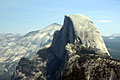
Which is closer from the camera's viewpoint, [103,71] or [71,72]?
[103,71]

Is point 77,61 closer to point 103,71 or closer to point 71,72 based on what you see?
point 71,72

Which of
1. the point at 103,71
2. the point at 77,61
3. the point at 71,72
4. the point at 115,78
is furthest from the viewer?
the point at 77,61

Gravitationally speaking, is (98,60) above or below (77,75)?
above

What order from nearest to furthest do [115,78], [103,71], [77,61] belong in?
[115,78] → [103,71] → [77,61]

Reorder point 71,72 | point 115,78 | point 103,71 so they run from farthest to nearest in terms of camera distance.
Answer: point 71,72 < point 103,71 < point 115,78

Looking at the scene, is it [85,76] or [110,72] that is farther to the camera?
[85,76]

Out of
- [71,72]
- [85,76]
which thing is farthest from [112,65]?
[71,72]

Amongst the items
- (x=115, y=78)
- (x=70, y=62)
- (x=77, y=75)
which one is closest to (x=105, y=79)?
(x=115, y=78)

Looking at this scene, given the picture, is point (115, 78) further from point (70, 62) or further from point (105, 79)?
point (70, 62)

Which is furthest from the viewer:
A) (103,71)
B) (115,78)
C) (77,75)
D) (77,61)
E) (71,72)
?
(77,61)
